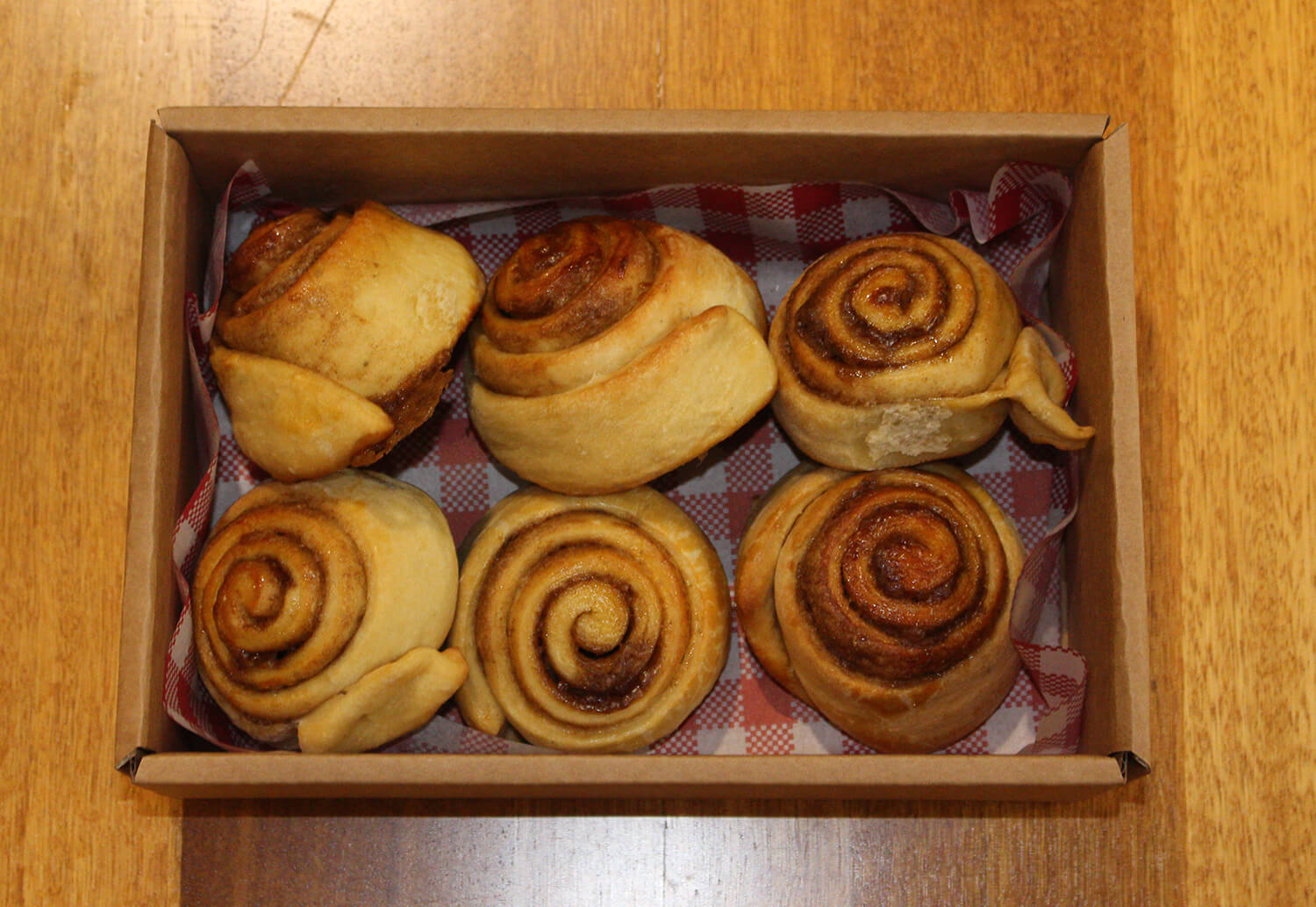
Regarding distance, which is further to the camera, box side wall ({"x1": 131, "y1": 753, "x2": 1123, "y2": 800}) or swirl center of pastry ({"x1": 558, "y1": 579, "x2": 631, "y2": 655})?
swirl center of pastry ({"x1": 558, "y1": 579, "x2": 631, "y2": 655})

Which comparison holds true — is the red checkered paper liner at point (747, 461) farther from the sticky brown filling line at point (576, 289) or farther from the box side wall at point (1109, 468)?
the sticky brown filling line at point (576, 289)

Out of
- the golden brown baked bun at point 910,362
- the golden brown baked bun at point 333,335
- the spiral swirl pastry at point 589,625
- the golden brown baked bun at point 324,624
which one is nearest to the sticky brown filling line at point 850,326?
the golden brown baked bun at point 910,362

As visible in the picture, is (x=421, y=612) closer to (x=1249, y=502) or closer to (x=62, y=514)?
(x=62, y=514)

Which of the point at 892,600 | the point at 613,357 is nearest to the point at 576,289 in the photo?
the point at 613,357

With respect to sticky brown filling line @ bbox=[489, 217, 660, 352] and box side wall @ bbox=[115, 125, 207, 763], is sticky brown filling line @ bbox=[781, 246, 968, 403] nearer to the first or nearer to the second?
sticky brown filling line @ bbox=[489, 217, 660, 352]

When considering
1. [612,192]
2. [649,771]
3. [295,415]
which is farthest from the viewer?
[612,192]

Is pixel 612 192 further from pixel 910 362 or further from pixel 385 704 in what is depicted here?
pixel 385 704

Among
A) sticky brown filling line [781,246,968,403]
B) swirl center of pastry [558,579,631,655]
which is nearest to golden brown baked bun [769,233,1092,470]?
sticky brown filling line [781,246,968,403]
